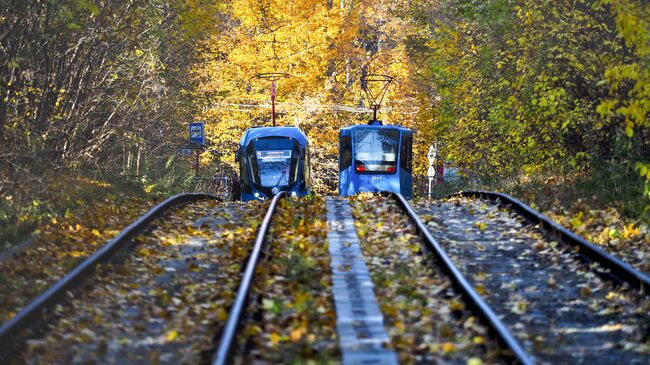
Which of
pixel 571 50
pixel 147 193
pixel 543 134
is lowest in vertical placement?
pixel 147 193

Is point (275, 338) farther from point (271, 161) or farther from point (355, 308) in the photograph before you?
point (271, 161)

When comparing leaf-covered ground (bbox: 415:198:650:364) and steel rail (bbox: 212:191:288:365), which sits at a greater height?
steel rail (bbox: 212:191:288:365)

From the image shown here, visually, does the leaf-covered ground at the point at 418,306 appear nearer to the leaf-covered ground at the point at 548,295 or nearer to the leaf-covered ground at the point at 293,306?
the leaf-covered ground at the point at 548,295

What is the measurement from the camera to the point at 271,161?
33281mm

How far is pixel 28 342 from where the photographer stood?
815 centimetres

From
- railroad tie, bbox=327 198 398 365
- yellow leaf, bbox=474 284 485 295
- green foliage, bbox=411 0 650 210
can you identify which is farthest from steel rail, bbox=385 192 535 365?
green foliage, bbox=411 0 650 210

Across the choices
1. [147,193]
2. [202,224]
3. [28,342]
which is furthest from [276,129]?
[28,342]

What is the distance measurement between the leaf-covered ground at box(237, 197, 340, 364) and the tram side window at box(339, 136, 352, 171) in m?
20.7

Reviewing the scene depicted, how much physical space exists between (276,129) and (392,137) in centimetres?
481

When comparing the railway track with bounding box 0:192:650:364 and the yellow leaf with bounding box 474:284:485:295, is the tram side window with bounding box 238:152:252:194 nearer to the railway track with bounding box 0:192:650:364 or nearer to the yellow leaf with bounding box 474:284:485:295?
the railway track with bounding box 0:192:650:364

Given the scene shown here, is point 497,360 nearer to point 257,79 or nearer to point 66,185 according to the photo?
point 66,185

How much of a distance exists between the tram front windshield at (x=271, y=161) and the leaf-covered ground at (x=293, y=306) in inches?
705

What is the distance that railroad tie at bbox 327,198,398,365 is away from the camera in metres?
7.95

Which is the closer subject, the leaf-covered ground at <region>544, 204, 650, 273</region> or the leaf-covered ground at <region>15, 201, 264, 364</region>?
the leaf-covered ground at <region>15, 201, 264, 364</region>
